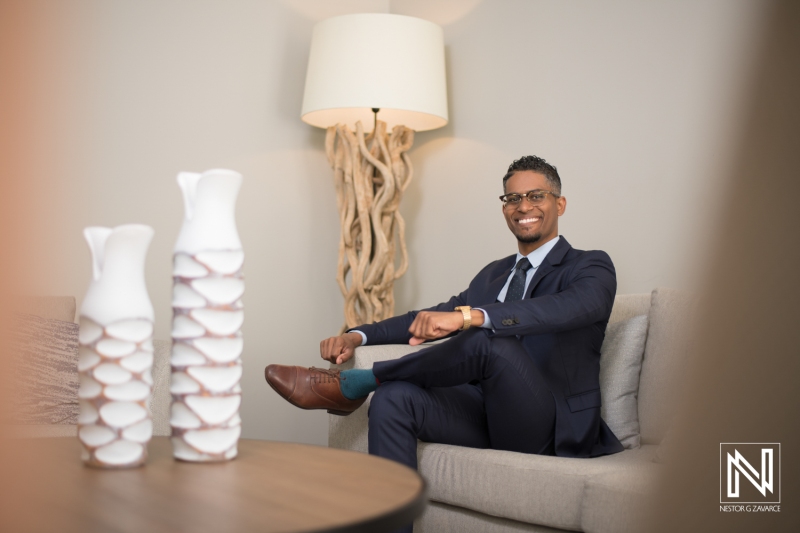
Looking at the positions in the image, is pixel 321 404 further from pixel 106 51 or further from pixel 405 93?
pixel 106 51

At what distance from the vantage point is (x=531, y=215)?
2406 mm

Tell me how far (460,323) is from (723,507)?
5.37 ft

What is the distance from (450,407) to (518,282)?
51 cm

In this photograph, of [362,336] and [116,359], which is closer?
[116,359]

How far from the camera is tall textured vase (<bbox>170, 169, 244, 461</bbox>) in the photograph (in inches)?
41.1

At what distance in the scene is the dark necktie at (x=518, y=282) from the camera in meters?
2.31

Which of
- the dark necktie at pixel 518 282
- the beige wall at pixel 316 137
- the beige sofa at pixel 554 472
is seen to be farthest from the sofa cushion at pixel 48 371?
the dark necktie at pixel 518 282

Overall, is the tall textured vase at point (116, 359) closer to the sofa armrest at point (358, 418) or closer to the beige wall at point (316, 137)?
the sofa armrest at point (358, 418)

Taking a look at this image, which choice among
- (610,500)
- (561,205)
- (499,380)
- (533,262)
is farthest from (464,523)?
(561,205)

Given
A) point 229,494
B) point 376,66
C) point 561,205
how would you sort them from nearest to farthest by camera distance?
point 229,494 < point 561,205 < point 376,66

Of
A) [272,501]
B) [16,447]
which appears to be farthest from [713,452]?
[272,501]

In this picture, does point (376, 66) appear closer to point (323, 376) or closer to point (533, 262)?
point (533, 262)

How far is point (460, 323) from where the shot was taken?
1.91m

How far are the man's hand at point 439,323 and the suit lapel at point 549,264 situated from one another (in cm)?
40
